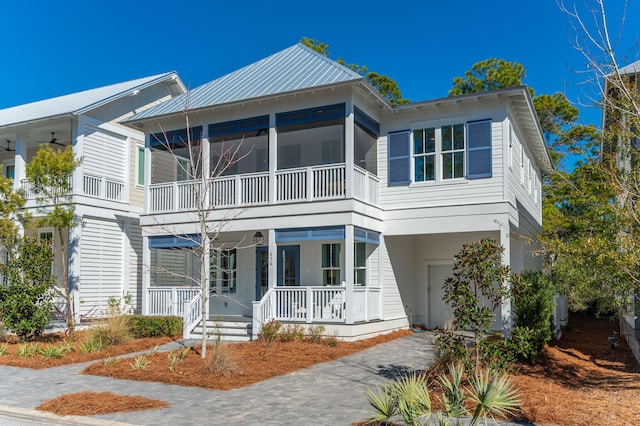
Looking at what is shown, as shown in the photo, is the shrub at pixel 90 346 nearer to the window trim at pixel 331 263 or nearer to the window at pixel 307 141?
the window trim at pixel 331 263

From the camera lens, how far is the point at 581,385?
10.4 metres

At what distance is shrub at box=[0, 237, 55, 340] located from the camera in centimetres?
1570

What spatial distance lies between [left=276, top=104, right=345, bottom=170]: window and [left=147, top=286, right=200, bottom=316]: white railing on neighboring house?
16.5 ft

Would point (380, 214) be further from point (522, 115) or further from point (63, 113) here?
point (63, 113)

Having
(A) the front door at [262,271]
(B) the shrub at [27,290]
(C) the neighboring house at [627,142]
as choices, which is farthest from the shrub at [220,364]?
(A) the front door at [262,271]

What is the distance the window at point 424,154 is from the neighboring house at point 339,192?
39mm

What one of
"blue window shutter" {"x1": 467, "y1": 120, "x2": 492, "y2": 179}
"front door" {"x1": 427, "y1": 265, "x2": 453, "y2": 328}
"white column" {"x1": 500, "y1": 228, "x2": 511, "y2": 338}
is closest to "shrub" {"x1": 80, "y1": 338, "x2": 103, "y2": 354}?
"white column" {"x1": 500, "y1": 228, "x2": 511, "y2": 338}

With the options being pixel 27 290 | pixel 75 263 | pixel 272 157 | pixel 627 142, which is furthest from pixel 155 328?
pixel 627 142

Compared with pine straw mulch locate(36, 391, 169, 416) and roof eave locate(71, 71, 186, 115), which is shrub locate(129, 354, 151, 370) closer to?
pine straw mulch locate(36, 391, 169, 416)

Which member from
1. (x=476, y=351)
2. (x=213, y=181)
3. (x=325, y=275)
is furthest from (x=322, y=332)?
(x=476, y=351)

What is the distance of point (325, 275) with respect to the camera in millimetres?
18422

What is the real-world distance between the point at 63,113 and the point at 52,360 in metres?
10.2

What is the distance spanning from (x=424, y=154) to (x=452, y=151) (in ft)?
2.77

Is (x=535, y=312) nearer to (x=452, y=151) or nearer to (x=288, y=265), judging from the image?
(x=452, y=151)
